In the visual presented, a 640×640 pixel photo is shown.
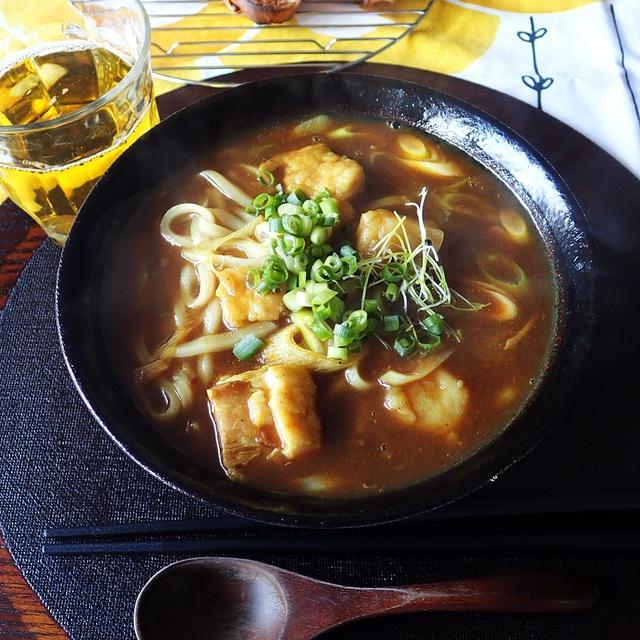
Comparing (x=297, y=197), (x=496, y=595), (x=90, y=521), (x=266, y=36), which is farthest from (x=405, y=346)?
(x=266, y=36)

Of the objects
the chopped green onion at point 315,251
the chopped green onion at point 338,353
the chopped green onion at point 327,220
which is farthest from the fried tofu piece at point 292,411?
the chopped green onion at point 327,220

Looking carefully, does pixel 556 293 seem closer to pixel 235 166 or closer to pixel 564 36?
pixel 235 166

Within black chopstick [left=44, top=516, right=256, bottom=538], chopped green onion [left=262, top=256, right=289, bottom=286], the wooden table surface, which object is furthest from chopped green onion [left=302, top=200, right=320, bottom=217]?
the wooden table surface

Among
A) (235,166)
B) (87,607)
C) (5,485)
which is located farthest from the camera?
(235,166)

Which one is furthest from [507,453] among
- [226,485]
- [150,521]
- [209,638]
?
[150,521]

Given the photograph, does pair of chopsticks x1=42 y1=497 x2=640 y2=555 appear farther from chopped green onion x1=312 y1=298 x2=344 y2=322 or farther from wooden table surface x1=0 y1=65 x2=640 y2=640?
chopped green onion x1=312 y1=298 x2=344 y2=322

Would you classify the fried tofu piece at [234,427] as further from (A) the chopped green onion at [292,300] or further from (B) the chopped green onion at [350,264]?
(B) the chopped green onion at [350,264]

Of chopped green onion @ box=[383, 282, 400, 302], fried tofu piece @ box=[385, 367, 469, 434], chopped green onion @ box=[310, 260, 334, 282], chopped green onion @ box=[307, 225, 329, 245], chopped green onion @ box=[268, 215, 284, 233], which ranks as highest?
chopped green onion @ box=[268, 215, 284, 233]
